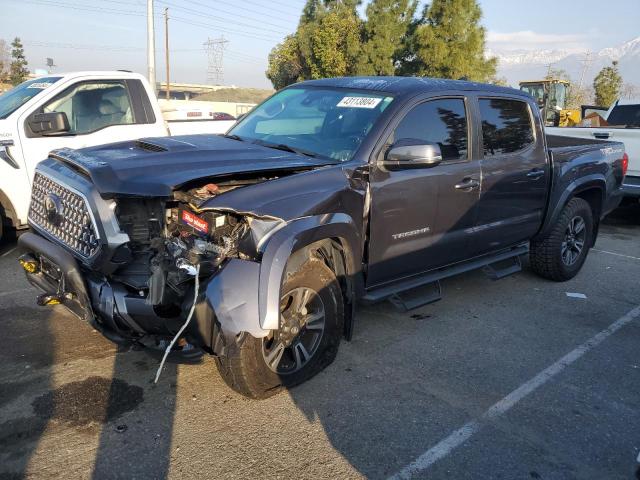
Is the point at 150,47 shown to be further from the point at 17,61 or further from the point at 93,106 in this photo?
the point at 17,61

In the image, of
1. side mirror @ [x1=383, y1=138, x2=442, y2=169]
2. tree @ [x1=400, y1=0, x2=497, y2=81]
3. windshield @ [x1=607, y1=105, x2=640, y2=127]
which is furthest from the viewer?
tree @ [x1=400, y1=0, x2=497, y2=81]

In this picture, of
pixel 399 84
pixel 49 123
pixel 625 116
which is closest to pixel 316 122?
pixel 399 84

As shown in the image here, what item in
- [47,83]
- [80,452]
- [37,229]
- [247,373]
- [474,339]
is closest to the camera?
[80,452]

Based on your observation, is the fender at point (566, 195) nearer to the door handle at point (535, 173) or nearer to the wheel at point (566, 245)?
the wheel at point (566, 245)

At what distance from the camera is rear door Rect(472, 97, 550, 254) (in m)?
4.65

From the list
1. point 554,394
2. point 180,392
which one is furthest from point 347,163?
point 554,394

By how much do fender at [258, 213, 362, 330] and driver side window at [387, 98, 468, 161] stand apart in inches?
34.1

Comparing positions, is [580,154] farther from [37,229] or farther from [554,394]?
[37,229]

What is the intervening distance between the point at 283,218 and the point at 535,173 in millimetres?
3093

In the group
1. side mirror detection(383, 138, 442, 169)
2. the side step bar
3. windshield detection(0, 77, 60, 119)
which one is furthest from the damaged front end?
windshield detection(0, 77, 60, 119)

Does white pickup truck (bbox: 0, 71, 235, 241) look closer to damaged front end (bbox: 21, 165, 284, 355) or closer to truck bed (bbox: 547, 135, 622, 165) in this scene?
damaged front end (bbox: 21, 165, 284, 355)

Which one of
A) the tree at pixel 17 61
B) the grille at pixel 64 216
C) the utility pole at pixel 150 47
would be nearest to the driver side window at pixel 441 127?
the grille at pixel 64 216

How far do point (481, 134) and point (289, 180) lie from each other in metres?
2.11

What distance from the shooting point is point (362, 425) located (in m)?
3.15
